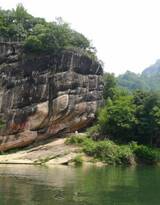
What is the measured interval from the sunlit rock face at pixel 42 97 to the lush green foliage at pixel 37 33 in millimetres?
1325

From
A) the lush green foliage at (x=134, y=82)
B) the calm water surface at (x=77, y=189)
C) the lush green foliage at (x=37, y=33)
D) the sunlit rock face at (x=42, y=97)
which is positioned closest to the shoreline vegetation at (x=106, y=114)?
the lush green foliage at (x=37, y=33)

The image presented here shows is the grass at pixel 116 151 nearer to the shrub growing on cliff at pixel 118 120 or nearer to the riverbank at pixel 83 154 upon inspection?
the riverbank at pixel 83 154

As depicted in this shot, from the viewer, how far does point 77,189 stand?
26109 mm

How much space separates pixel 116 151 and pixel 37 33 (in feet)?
60.7

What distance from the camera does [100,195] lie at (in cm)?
2425

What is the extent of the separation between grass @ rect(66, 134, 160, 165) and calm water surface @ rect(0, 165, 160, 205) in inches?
457

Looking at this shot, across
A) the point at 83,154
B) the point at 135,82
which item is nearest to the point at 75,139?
the point at 83,154

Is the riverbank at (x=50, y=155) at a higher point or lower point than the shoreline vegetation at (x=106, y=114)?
lower

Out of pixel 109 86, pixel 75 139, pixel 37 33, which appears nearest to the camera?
pixel 75 139

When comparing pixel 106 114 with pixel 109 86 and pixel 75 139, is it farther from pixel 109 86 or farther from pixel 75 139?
pixel 109 86

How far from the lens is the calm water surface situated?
2211 cm

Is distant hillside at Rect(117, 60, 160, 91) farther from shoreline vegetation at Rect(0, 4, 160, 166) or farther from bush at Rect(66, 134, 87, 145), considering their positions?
bush at Rect(66, 134, 87, 145)

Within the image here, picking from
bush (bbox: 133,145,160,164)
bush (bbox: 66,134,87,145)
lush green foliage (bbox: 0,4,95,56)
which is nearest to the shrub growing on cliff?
bush (bbox: 133,145,160,164)

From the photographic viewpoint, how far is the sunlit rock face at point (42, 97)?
53000 mm
